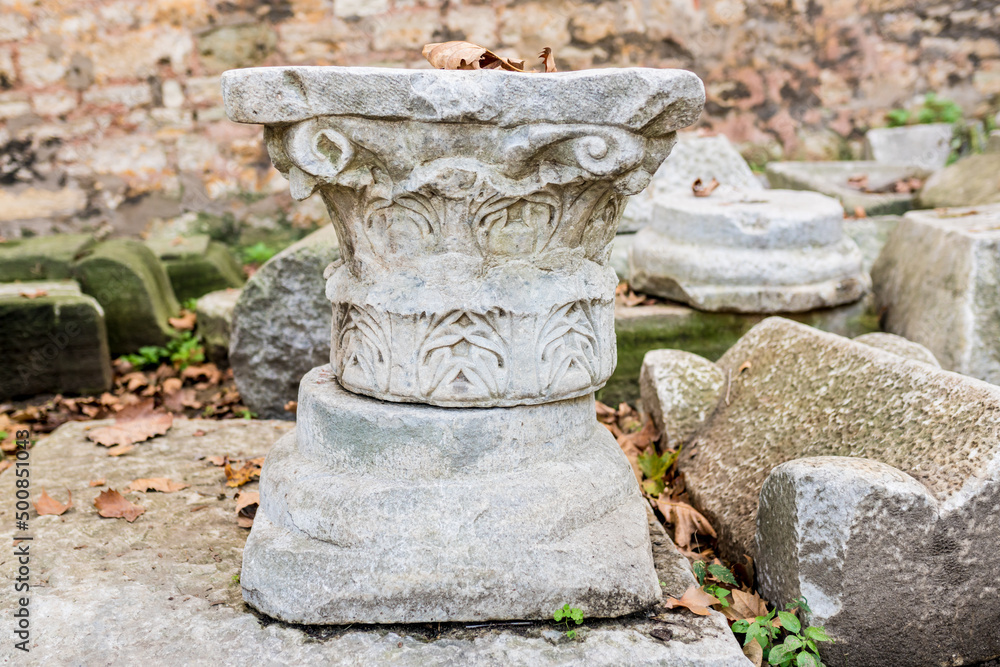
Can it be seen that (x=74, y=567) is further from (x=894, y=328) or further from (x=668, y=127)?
(x=894, y=328)

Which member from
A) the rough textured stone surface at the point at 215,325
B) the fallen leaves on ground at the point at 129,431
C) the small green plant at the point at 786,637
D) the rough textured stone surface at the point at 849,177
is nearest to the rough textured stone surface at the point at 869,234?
the rough textured stone surface at the point at 849,177

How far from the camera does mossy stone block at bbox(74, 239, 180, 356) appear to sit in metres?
4.62

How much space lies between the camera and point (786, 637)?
1.94 metres

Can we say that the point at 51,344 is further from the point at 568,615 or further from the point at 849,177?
the point at 849,177

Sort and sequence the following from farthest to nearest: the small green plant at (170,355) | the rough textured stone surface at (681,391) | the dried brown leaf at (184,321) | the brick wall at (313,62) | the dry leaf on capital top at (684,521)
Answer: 1. the brick wall at (313,62)
2. the dried brown leaf at (184,321)
3. the small green plant at (170,355)
4. the rough textured stone surface at (681,391)
5. the dry leaf on capital top at (684,521)

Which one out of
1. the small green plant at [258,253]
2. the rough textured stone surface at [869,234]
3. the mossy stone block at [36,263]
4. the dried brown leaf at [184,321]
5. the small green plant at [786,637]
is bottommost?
the dried brown leaf at [184,321]

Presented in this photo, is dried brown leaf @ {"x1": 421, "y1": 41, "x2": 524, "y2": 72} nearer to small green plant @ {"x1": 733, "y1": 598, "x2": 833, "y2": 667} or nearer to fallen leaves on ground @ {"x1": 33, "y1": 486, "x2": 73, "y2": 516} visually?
small green plant @ {"x1": 733, "y1": 598, "x2": 833, "y2": 667}

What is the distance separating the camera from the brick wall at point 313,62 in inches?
209

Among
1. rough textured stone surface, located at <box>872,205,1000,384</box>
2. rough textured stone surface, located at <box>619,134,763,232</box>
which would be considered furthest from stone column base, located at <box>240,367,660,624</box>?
rough textured stone surface, located at <box>619,134,763,232</box>

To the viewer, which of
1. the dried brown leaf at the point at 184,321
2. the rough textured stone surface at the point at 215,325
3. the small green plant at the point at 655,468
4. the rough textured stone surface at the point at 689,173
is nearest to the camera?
the small green plant at the point at 655,468

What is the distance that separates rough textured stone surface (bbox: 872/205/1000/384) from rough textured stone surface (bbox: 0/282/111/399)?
402 cm

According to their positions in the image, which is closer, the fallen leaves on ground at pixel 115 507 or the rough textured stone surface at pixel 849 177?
the fallen leaves on ground at pixel 115 507

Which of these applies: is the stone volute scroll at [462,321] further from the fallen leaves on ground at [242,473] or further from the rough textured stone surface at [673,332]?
the rough textured stone surface at [673,332]

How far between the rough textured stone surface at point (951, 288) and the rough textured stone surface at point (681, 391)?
1116mm
